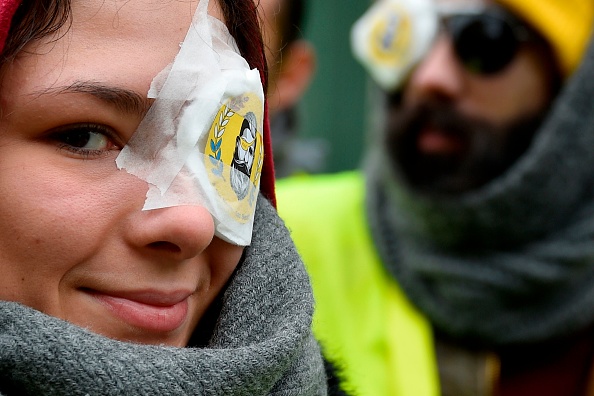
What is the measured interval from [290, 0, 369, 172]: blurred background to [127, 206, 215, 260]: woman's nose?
15.3 ft

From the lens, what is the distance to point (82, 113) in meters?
1.18

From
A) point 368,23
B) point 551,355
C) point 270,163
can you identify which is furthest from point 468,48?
point 270,163

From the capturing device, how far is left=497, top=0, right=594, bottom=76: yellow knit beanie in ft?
10.7

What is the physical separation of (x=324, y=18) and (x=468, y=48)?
9.01ft

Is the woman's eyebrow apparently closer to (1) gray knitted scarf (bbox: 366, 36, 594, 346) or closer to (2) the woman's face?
(2) the woman's face

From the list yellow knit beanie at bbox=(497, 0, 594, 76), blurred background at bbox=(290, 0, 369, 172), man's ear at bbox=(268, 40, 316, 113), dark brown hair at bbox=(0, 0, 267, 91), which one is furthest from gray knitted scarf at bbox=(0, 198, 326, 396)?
blurred background at bbox=(290, 0, 369, 172)

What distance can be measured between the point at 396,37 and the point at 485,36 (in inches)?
14.2

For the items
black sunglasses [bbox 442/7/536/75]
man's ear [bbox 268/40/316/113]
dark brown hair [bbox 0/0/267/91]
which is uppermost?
dark brown hair [bbox 0/0/267/91]

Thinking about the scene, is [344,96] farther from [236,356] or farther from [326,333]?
[236,356]

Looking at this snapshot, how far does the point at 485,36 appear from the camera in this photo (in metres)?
3.31

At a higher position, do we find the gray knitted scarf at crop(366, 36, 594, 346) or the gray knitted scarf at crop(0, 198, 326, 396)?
the gray knitted scarf at crop(0, 198, 326, 396)

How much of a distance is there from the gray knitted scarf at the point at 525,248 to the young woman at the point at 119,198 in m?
1.85

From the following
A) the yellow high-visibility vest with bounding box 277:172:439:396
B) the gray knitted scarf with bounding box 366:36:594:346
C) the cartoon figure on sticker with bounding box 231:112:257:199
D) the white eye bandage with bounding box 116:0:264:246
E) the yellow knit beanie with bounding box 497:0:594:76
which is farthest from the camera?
the yellow knit beanie with bounding box 497:0:594:76

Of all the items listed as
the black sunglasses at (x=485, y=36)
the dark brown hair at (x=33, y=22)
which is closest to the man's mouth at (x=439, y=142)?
the black sunglasses at (x=485, y=36)
